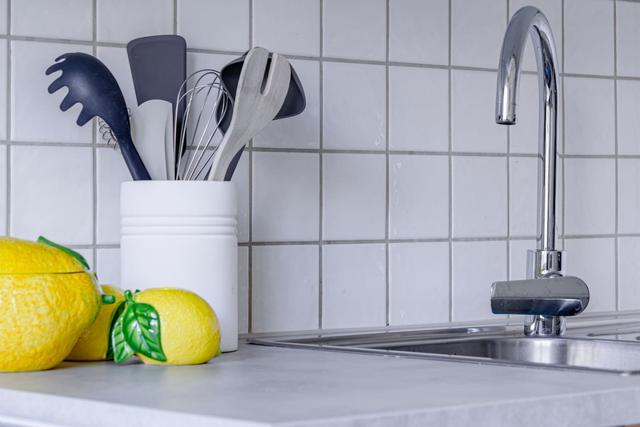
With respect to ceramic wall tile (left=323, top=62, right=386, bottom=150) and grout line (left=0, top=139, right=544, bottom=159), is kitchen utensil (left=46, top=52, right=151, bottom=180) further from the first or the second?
ceramic wall tile (left=323, top=62, right=386, bottom=150)

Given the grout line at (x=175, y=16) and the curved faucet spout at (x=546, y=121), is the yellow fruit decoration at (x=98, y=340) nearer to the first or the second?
the grout line at (x=175, y=16)

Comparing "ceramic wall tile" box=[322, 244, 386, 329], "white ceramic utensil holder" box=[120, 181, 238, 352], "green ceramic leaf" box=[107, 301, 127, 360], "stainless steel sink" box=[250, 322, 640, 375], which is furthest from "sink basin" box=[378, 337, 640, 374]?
"green ceramic leaf" box=[107, 301, 127, 360]

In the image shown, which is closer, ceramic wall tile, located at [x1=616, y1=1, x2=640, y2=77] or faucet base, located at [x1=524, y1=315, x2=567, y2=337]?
faucet base, located at [x1=524, y1=315, x2=567, y2=337]

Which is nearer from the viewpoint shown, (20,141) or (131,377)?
(131,377)

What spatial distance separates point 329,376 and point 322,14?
63cm

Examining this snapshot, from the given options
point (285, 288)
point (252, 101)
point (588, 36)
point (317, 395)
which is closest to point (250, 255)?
point (285, 288)

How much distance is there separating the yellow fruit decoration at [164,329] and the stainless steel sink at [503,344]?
0.22 m

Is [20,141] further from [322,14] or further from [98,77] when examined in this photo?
[322,14]

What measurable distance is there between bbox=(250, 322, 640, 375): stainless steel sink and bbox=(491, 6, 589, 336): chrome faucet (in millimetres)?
31

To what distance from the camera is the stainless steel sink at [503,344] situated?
4.22 ft

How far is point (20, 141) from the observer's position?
1243mm

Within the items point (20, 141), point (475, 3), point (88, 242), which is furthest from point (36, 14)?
point (475, 3)

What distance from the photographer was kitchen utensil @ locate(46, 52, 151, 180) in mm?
1163

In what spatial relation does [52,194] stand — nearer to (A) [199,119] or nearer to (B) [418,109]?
(A) [199,119]
